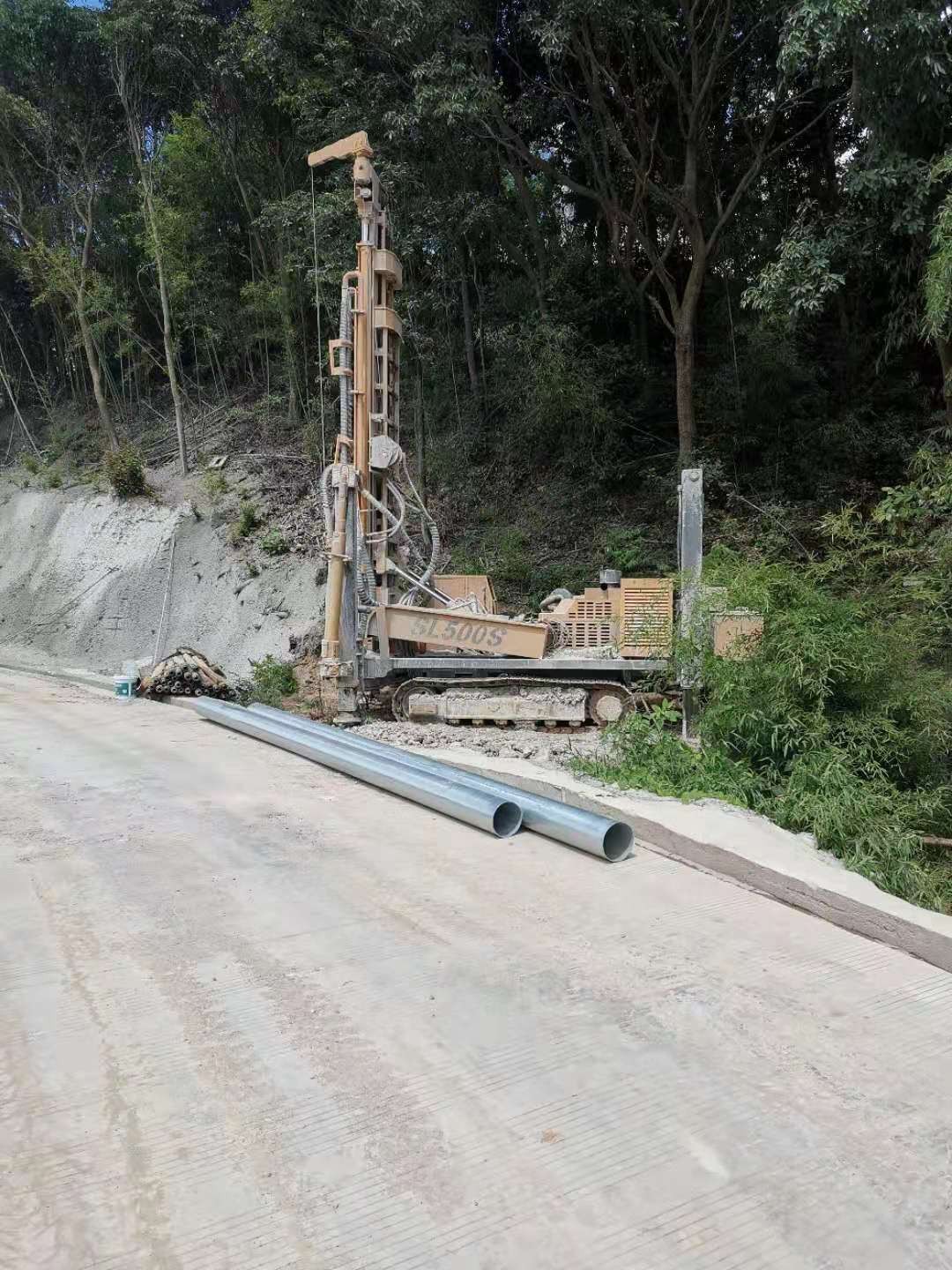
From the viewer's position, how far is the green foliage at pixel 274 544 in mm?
17141

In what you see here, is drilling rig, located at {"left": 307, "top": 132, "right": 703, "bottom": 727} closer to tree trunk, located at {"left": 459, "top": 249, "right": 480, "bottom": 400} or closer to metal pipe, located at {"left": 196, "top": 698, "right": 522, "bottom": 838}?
metal pipe, located at {"left": 196, "top": 698, "right": 522, "bottom": 838}

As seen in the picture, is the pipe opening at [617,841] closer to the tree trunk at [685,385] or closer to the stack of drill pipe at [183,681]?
the stack of drill pipe at [183,681]

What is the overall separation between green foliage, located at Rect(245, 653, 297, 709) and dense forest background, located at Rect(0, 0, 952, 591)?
5.00 m

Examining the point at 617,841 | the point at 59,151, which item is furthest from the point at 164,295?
the point at 617,841

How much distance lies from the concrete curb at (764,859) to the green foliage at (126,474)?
54.2 ft

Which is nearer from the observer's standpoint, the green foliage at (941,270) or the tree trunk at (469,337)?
the green foliage at (941,270)

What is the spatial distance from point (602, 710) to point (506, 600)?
5.86 meters

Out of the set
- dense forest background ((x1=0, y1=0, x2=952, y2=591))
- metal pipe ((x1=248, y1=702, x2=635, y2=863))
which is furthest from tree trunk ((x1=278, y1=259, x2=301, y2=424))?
metal pipe ((x1=248, y1=702, x2=635, y2=863))

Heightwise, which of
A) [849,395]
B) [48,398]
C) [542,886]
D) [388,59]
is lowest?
[542,886]

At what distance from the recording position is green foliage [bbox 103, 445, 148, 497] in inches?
781

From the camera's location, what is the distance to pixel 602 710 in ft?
30.9

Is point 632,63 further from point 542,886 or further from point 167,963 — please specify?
point 167,963

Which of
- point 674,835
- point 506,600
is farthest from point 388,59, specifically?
point 674,835

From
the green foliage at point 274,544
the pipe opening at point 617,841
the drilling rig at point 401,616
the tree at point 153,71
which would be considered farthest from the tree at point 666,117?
the pipe opening at point 617,841
